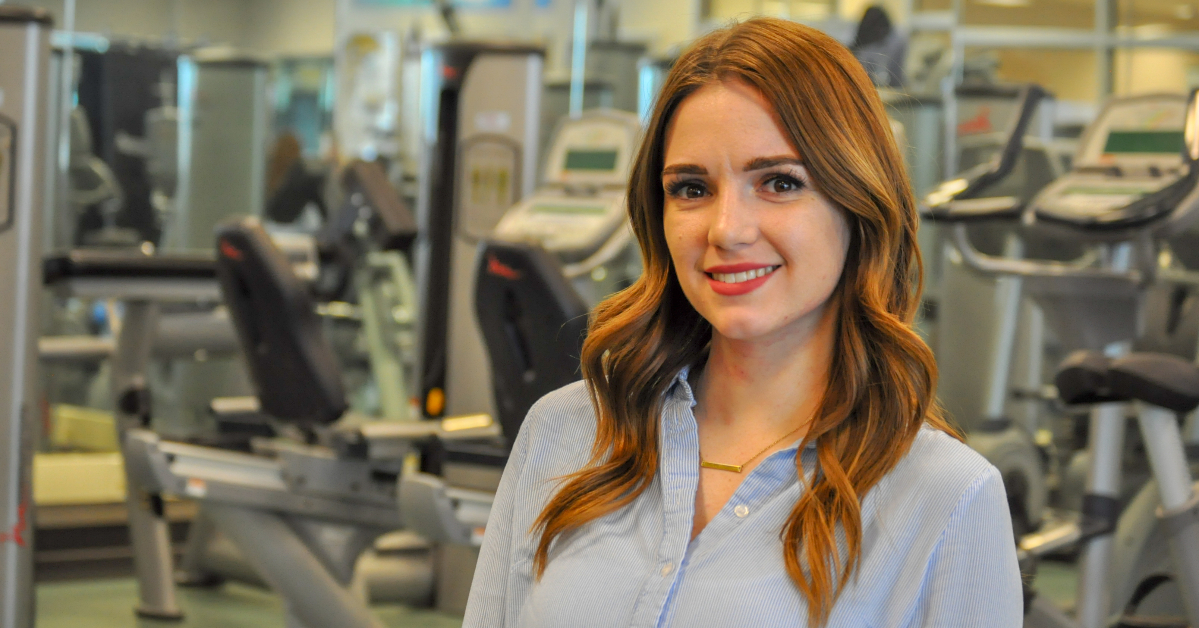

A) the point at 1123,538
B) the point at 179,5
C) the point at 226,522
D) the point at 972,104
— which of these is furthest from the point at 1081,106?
the point at 226,522

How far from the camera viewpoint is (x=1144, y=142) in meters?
3.80

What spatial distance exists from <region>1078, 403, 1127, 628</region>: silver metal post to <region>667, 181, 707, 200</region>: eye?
91.8 inches

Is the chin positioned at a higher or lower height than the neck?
higher

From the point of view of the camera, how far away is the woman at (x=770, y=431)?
1.10m

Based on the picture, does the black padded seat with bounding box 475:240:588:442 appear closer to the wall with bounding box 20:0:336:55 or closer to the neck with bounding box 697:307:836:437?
the neck with bounding box 697:307:836:437

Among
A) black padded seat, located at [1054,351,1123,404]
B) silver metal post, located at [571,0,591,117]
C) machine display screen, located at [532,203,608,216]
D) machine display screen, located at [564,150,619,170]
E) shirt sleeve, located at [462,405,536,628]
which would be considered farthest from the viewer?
silver metal post, located at [571,0,591,117]

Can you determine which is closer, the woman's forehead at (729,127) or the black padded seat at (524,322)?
the woman's forehead at (729,127)

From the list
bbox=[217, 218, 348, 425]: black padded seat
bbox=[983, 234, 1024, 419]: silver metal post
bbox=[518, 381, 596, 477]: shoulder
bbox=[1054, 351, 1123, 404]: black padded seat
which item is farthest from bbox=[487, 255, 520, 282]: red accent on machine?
bbox=[983, 234, 1024, 419]: silver metal post

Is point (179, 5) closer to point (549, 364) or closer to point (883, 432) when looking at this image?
point (549, 364)

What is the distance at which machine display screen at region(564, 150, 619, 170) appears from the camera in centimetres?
437

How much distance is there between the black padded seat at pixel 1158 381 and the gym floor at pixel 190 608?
1.90 meters

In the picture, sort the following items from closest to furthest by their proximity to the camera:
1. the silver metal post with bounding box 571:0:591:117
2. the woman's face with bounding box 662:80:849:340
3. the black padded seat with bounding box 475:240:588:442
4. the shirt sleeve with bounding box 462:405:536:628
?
the woman's face with bounding box 662:80:849:340 < the shirt sleeve with bounding box 462:405:536:628 < the black padded seat with bounding box 475:240:588:442 < the silver metal post with bounding box 571:0:591:117

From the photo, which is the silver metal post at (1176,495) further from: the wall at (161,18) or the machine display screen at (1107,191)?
the wall at (161,18)

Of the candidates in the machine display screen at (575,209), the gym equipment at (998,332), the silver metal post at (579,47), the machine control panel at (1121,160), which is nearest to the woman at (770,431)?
the gym equipment at (998,332)
